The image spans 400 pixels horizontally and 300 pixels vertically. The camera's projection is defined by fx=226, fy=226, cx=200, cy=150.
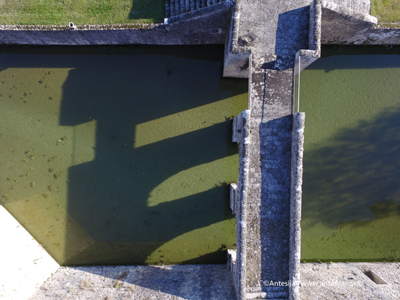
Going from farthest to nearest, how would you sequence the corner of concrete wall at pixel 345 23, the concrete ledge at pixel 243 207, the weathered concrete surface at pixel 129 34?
the weathered concrete surface at pixel 129 34 → the corner of concrete wall at pixel 345 23 → the concrete ledge at pixel 243 207

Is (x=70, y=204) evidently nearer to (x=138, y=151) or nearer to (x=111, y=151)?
(x=111, y=151)

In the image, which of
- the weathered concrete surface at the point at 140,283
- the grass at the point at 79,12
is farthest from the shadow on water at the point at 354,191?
the grass at the point at 79,12

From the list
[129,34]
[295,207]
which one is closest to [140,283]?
[295,207]

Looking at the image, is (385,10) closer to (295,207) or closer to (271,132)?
(271,132)

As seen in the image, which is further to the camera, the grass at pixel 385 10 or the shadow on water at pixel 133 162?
the shadow on water at pixel 133 162

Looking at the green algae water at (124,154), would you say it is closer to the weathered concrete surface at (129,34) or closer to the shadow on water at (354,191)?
the weathered concrete surface at (129,34)

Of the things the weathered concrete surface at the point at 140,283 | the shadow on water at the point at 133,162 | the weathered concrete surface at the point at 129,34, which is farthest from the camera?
the shadow on water at the point at 133,162

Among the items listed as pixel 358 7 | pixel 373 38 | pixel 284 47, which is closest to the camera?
pixel 284 47

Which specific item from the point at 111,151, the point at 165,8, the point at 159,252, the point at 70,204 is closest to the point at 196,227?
the point at 159,252
